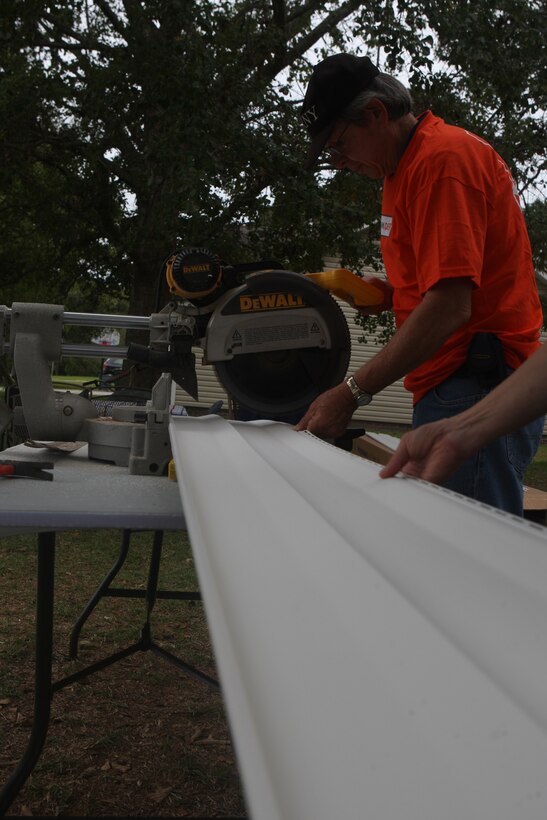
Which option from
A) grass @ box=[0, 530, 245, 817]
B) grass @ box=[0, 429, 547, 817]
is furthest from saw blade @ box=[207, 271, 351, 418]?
grass @ box=[0, 429, 547, 817]

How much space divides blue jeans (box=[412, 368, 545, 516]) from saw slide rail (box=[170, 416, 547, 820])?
0.85 meters

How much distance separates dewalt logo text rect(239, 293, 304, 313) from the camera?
2299 millimetres

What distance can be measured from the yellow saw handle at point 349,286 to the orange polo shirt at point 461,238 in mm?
213

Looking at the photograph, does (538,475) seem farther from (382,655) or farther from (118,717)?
(382,655)

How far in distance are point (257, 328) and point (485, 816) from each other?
199cm

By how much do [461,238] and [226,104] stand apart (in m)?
5.20

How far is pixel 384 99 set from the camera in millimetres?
2029

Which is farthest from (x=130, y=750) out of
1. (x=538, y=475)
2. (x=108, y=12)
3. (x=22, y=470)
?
(x=538, y=475)

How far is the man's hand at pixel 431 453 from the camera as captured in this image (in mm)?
1225

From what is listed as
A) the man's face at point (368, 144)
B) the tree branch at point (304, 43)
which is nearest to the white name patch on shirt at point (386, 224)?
the man's face at point (368, 144)

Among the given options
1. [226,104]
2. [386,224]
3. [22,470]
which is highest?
[226,104]

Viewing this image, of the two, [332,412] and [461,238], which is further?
[332,412]

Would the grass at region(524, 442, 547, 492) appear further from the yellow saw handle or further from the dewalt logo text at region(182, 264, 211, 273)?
the dewalt logo text at region(182, 264, 211, 273)

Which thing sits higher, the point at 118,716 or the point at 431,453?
the point at 431,453
